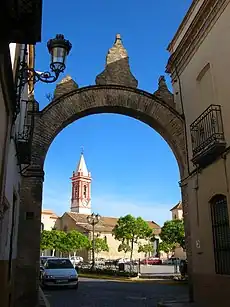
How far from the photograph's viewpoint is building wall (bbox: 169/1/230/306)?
8.84 metres

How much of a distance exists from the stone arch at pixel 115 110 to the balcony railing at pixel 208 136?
1646mm

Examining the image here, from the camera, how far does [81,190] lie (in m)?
84.6

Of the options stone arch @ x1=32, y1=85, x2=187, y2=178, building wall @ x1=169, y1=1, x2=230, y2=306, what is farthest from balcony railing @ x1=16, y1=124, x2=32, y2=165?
building wall @ x1=169, y1=1, x2=230, y2=306

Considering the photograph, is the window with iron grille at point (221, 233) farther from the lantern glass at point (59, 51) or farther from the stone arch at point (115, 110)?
the lantern glass at point (59, 51)

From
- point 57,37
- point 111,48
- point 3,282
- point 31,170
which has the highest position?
point 111,48

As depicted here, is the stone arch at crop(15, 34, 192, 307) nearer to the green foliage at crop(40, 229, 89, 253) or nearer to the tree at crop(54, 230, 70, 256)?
the green foliage at crop(40, 229, 89, 253)

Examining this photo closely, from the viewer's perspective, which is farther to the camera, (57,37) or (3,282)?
(3,282)

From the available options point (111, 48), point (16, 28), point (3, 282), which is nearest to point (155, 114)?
point (111, 48)

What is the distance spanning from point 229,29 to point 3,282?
7.25m

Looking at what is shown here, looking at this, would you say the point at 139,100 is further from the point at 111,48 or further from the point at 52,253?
the point at 52,253

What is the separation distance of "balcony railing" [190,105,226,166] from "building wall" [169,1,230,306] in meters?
0.17

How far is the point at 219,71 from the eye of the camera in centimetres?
925

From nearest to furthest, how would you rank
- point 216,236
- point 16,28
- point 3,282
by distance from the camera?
point 16,28 → point 3,282 → point 216,236

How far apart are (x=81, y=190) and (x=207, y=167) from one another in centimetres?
7592
